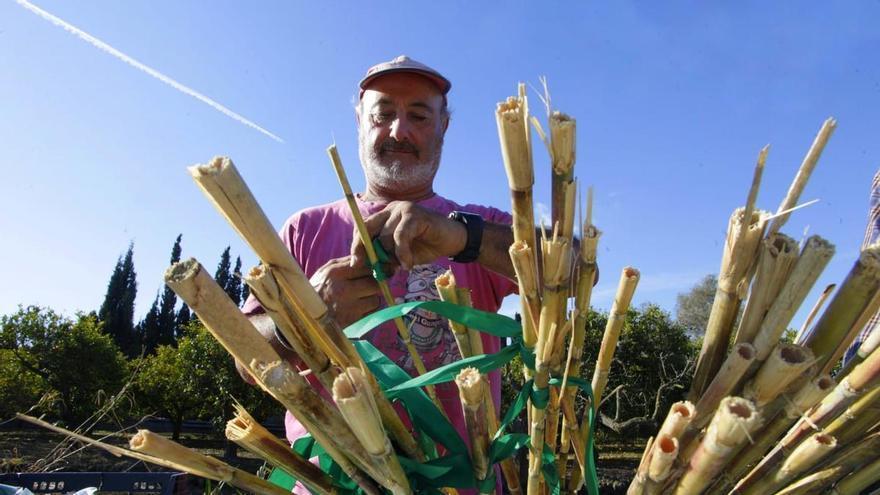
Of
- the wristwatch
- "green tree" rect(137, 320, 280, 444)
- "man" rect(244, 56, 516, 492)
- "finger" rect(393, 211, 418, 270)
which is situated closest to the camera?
"finger" rect(393, 211, 418, 270)

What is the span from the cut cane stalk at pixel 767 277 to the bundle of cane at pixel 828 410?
0.35ft

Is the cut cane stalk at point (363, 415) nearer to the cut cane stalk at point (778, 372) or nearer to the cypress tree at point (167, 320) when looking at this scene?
the cut cane stalk at point (778, 372)

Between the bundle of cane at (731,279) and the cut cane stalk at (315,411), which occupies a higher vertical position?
the bundle of cane at (731,279)

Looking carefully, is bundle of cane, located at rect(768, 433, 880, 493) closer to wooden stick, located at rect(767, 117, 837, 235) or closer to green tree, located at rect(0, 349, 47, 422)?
wooden stick, located at rect(767, 117, 837, 235)

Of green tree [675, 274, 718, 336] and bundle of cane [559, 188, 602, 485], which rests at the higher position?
green tree [675, 274, 718, 336]

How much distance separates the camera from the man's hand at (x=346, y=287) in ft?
3.68

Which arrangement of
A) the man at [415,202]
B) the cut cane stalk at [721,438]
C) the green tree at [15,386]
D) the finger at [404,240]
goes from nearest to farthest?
the cut cane stalk at [721,438]
the finger at [404,240]
the man at [415,202]
the green tree at [15,386]

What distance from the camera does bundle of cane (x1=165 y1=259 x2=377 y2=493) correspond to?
65cm

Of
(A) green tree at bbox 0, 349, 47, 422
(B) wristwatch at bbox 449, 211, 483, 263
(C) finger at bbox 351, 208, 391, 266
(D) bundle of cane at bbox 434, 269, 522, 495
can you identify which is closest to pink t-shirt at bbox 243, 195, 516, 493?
(B) wristwatch at bbox 449, 211, 483, 263

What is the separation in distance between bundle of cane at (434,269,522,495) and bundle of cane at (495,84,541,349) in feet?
0.43

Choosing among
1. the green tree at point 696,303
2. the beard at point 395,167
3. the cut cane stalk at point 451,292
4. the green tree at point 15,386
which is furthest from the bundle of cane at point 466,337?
the green tree at point 696,303

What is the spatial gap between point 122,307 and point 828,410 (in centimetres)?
3569

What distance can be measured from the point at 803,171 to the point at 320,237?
4.68 feet

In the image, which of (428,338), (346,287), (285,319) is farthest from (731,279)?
(428,338)
